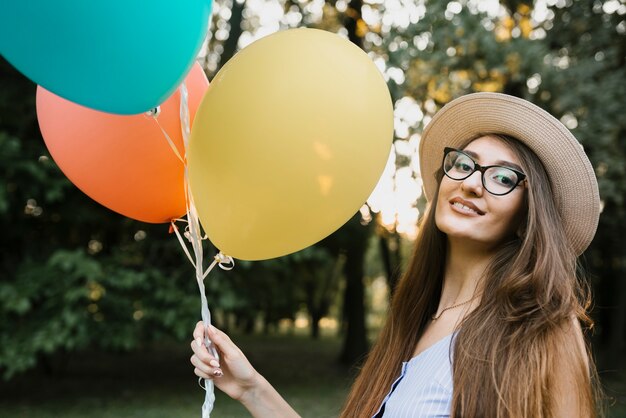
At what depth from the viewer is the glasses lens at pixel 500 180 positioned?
65.6 inches

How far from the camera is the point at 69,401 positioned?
8.26 m

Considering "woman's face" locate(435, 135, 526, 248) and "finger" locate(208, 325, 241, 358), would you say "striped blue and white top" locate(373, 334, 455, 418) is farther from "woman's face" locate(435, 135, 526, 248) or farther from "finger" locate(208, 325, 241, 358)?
"finger" locate(208, 325, 241, 358)

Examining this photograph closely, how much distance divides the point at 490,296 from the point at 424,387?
11.3 inches

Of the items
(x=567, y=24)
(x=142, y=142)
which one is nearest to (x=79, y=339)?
(x=142, y=142)

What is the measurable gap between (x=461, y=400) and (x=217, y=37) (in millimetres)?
9983

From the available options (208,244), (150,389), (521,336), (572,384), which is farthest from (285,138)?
(150,389)

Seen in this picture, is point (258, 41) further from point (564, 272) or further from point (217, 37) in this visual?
point (217, 37)

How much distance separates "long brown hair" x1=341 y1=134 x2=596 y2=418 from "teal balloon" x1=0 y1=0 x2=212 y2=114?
92 cm

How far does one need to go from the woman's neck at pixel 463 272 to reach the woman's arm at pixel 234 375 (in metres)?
0.57

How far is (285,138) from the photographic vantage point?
1540 millimetres

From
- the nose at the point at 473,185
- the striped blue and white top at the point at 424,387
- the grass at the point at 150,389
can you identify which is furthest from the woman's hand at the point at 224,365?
the grass at the point at 150,389

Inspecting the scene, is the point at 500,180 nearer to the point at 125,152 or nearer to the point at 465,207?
the point at 465,207

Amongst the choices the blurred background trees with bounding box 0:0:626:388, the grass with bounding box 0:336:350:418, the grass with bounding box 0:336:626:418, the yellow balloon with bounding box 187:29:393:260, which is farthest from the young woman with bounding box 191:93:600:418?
the grass with bounding box 0:336:350:418

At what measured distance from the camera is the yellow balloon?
155 cm
